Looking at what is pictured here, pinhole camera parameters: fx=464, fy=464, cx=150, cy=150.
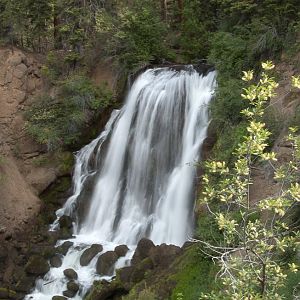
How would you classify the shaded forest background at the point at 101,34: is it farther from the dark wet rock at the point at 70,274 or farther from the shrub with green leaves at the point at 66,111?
the dark wet rock at the point at 70,274

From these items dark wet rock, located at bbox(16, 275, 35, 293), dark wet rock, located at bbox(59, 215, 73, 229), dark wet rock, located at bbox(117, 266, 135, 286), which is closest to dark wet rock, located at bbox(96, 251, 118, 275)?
dark wet rock, located at bbox(117, 266, 135, 286)

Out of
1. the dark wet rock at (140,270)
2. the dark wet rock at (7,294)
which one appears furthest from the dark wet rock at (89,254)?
the dark wet rock at (140,270)

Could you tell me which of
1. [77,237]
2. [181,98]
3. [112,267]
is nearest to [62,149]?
[77,237]

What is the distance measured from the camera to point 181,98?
54.9 ft

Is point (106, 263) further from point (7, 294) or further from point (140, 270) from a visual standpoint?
point (7, 294)

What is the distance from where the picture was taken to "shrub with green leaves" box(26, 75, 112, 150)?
1925 centimetres

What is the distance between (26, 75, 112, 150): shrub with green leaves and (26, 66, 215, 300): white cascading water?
1.05m

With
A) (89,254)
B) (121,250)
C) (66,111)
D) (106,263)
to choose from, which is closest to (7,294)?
(89,254)

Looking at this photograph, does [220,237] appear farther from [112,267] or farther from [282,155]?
[112,267]

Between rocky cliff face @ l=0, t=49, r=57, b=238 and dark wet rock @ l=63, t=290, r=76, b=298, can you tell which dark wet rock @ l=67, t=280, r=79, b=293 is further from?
rocky cliff face @ l=0, t=49, r=57, b=238

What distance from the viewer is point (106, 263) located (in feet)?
44.8

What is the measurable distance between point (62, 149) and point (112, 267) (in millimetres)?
7245

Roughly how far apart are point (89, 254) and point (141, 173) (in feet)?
11.9

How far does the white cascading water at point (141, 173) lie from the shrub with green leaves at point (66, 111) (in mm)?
1052
